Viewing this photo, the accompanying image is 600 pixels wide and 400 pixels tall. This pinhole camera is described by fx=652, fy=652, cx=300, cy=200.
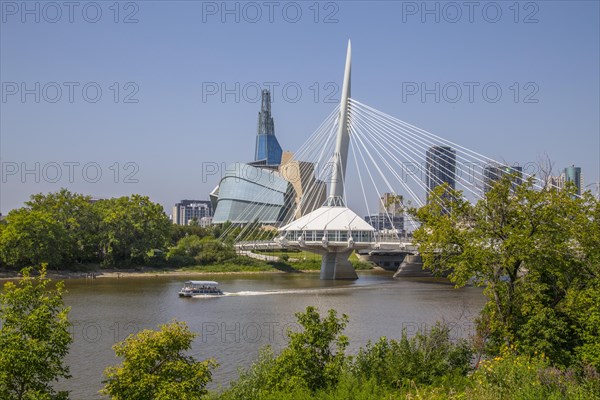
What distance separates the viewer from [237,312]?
1225 inches

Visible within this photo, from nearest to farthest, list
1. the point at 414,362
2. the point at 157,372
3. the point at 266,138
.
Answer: the point at 157,372, the point at 414,362, the point at 266,138

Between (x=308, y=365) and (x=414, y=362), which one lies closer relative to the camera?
(x=308, y=365)

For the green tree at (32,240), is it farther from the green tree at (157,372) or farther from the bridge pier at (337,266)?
the green tree at (157,372)

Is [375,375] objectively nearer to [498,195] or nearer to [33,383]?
[498,195]

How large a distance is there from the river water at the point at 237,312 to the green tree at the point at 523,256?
1458mm

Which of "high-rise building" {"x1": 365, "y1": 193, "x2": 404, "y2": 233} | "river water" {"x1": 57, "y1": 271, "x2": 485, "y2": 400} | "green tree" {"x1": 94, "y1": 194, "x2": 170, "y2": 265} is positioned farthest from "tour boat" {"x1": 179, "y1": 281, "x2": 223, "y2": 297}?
"green tree" {"x1": 94, "y1": 194, "x2": 170, "y2": 265}

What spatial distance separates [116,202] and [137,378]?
163ft

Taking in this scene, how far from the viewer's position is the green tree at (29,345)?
10.8 m

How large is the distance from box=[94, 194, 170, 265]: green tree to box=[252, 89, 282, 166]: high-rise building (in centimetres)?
9272

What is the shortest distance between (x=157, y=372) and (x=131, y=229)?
1822 inches

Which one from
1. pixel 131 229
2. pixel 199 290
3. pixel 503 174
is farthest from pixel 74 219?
pixel 503 174

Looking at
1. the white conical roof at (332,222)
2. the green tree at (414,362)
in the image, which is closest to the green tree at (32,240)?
the white conical roof at (332,222)

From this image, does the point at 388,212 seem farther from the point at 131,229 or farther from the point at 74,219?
the point at 74,219

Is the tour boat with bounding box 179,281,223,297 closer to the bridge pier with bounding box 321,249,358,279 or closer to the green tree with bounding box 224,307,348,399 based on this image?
the bridge pier with bounding box 321,249,358,279
